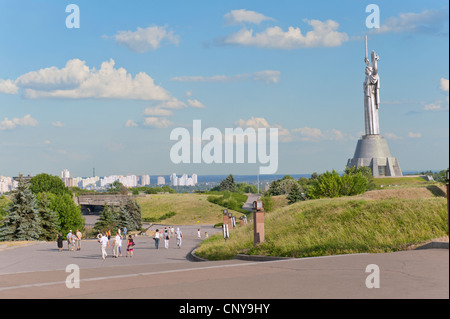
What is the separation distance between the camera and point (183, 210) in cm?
8506

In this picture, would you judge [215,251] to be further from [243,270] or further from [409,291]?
[409,291]

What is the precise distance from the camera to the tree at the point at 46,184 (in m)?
77.8

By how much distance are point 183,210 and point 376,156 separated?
33.8 meters

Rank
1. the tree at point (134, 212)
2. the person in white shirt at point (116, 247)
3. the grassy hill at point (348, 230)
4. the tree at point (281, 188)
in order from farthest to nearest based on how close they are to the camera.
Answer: the tree at point (281, 188) < the tree at point (134, 212) < the person in white shirt at point (116, 247) < the grassy hill at point (348, 230)

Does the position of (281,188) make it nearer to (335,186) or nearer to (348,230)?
(335,186)

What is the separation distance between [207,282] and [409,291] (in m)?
3.95

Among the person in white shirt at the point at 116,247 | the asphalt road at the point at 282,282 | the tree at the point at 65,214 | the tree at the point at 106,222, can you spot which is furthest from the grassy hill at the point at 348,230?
the tree at the point at 65,214

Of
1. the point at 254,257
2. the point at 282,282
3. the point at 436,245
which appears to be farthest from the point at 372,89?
the point at 282,282

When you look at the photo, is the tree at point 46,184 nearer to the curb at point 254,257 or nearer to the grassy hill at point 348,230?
the grassy hill at point 348,230

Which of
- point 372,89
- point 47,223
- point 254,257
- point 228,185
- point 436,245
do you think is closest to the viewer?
point 436,245

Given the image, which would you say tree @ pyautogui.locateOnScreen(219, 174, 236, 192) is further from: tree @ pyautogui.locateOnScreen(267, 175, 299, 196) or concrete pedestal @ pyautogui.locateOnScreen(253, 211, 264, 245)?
concrete pedestal @ pyautogui.locateOnScreen(253, 211, 264, 245)

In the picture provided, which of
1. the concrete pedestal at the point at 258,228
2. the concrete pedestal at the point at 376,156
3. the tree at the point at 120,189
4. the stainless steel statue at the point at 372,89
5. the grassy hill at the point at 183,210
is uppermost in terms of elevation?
Answer: the stainless steel statue at the point at 372,89

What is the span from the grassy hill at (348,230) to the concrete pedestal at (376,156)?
5630cm
